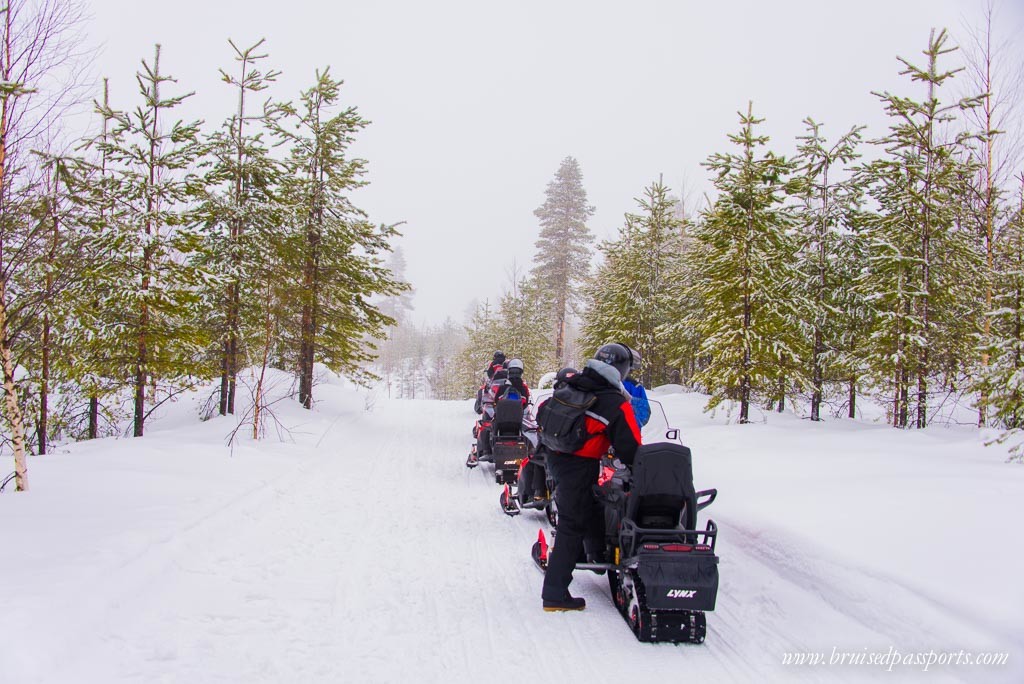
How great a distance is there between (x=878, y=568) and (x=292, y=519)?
628 cm

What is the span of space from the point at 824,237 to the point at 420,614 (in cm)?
1431

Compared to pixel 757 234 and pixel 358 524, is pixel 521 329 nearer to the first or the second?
pixel 757 234

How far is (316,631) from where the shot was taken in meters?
4.20

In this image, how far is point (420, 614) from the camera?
4570 millimetres

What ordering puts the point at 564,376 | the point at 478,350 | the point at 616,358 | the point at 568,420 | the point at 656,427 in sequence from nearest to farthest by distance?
the point at 568,420 < the point at 564,376 < the point at 616,358 < the point at 656,427 < the point at 478,350

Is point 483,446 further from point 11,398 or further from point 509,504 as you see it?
point 11,398

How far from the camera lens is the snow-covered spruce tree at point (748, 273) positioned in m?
13.0

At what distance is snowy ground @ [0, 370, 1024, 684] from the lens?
373cm

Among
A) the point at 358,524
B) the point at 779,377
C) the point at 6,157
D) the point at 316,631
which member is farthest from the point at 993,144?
the point at 6,157

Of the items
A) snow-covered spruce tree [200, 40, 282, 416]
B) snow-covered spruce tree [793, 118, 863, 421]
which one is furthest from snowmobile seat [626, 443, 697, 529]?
snow-covered spruce tree [793, 118, 863, 421]

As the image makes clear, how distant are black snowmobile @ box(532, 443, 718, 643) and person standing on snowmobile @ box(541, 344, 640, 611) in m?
0.18

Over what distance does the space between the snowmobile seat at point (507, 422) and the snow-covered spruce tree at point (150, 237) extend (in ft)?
21.4

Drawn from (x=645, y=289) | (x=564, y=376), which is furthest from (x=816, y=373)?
(x=564, y=376)

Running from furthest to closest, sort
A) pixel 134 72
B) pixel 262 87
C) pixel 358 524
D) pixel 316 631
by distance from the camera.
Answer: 1. pixel 262 87
2. pixel 134 72
3. pixel 358 524
4. pixel 316 631
